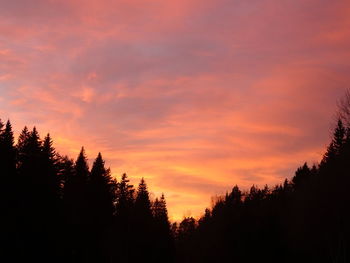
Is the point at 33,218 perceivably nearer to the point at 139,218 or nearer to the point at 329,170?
the point at 329,170

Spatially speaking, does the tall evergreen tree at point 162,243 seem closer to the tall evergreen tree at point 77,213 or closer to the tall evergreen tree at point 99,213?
the tall evergreen tree at point 99,213

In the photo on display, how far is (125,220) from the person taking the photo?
3514 inches

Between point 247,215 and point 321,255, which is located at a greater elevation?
point 247,215

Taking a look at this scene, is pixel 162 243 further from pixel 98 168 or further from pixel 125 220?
pixel 98 168

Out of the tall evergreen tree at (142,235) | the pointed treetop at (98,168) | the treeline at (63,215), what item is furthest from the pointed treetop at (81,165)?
the tall evergreen tree at (142,235)

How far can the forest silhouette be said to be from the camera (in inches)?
2083

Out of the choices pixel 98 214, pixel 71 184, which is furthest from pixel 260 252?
pixel 71 184

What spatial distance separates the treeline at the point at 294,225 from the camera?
5588cm

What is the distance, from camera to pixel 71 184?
248 feet

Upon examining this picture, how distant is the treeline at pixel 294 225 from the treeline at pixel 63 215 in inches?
555

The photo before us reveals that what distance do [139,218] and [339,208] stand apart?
4566 cm

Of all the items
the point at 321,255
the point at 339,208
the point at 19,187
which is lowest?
the point at 321,255

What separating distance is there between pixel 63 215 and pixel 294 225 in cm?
2783

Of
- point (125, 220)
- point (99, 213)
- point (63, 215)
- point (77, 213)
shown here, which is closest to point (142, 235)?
point (125, 220)
